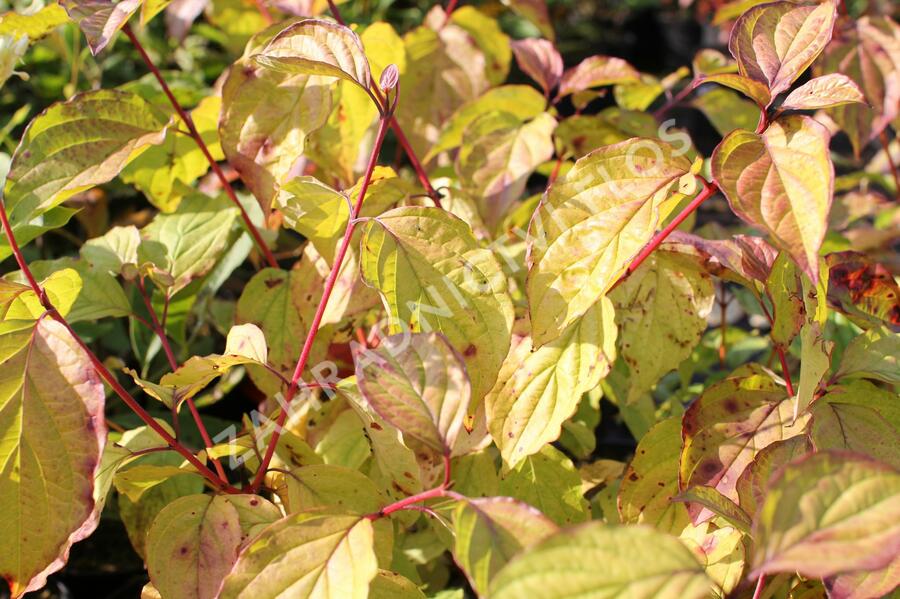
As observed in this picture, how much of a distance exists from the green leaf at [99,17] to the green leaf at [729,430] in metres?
0.72

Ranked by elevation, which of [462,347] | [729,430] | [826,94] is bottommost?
[729,430]

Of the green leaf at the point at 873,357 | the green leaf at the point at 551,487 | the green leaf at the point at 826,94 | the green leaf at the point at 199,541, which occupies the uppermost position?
the green leaf at the point at 826,94

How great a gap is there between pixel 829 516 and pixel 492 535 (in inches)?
8.6

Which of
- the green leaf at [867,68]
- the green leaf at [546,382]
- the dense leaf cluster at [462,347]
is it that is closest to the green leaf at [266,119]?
the dense leaf cluster at [462,347]

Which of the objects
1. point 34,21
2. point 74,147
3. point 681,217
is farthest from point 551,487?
point 34,21

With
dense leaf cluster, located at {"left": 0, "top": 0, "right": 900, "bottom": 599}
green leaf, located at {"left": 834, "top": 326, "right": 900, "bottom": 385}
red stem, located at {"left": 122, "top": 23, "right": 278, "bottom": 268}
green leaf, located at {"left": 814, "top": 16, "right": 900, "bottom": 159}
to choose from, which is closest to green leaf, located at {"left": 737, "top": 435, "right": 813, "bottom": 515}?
dense leaf cluster, located at {"left": 0, "top": 0, "right": 900, "bottom": 599}

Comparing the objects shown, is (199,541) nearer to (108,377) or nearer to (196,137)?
(108,377)

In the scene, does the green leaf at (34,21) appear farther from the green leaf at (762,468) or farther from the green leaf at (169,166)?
the green leaf at (762,468)

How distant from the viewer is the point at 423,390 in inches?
25.3

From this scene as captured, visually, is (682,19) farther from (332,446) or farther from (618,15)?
(332,446)

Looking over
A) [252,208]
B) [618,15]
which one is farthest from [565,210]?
[618,15]

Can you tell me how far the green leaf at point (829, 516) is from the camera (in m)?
0.50

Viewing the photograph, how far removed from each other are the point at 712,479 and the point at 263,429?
1.54ft

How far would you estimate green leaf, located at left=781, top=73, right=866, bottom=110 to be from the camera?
0.71 m
